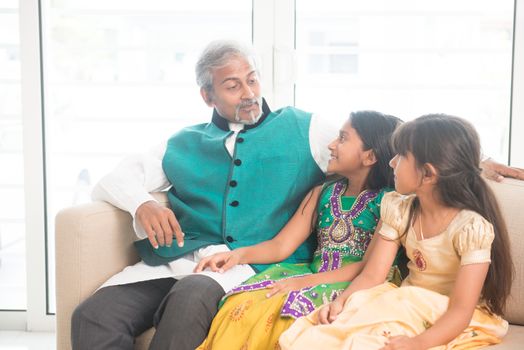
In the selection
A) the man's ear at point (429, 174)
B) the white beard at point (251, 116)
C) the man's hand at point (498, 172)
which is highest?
the white beard at point (251, 116)

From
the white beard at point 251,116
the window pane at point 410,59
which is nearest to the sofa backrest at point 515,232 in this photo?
the white beard at point 251,116

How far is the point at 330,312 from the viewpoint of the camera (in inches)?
66.2

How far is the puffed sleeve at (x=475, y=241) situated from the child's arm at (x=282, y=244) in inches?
21.5

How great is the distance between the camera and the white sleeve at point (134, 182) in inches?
82.7

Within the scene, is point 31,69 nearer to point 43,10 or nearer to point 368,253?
point 43,10

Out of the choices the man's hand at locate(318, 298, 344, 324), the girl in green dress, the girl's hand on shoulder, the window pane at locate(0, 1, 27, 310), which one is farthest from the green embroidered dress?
the window pane at locate(0, 1, 27, 310)

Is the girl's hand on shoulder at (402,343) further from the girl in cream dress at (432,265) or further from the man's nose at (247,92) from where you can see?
the man's nose at (247,92)

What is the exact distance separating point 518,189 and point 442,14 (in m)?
1.03

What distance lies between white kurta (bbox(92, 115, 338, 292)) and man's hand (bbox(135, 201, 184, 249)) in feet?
0.17

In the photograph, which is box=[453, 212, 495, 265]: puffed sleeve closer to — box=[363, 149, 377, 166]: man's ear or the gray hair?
box=[363, 149, 377, 166]: man's ear

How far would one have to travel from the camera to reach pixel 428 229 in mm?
1769

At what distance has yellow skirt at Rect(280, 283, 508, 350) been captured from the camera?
156 centimetres

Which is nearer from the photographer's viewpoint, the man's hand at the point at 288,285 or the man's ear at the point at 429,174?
the man's ear at the point at 429,174

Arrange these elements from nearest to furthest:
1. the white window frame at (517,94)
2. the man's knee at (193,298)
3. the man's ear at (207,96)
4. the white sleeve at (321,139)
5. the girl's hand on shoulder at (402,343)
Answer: the girl's hand on shoulder at (402,343)
the man's knee at (193,298)
the white sleeve at (321,139)
the man's ear at (207,96)
the white window frame at (517,94)
